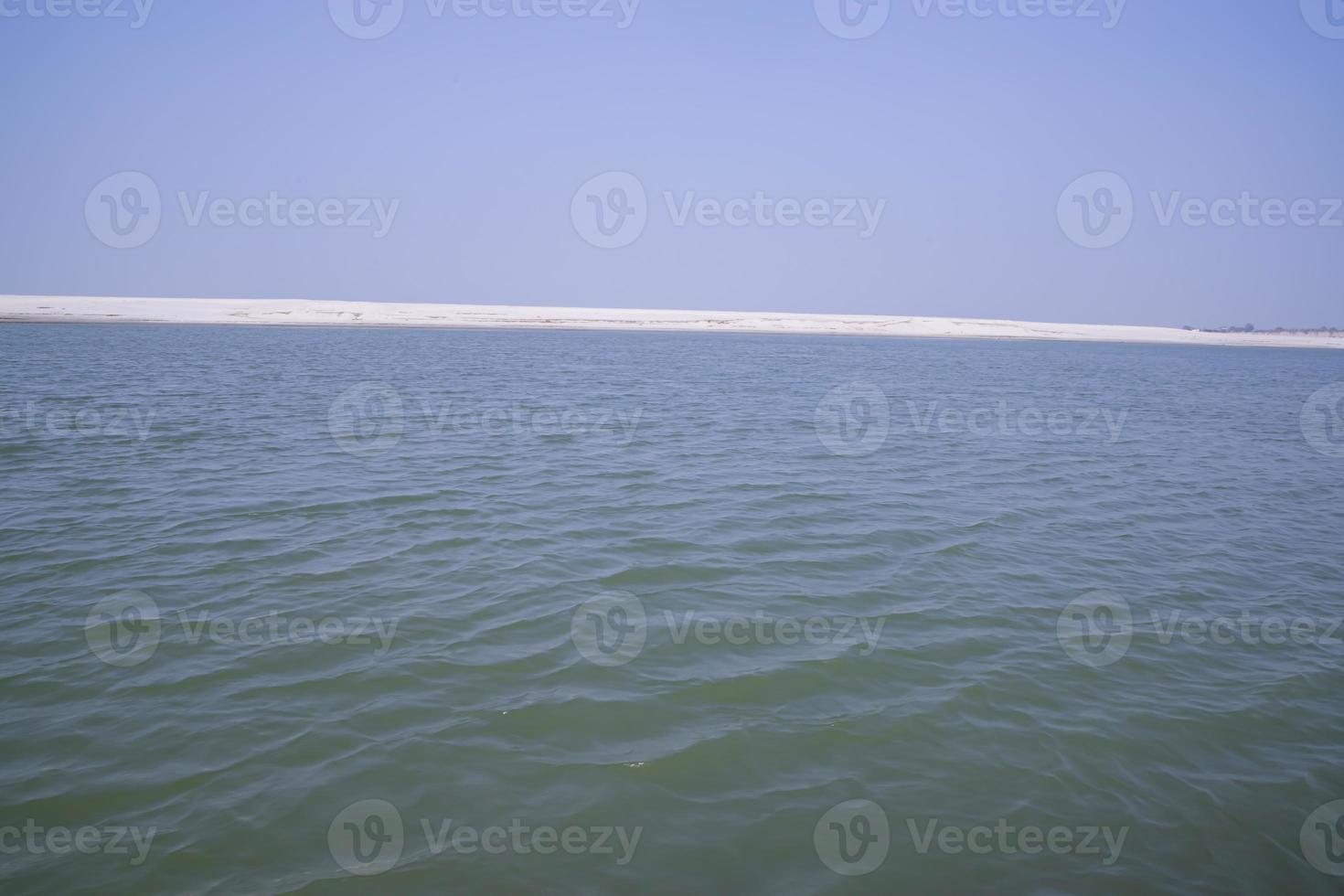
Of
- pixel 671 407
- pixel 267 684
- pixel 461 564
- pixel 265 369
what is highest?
pixel 265 369

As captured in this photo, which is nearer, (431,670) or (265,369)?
(431,670)

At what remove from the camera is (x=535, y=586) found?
775 centimetres

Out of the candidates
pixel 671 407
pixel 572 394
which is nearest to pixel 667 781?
pixel 671 407

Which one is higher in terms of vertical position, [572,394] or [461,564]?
[572,394]

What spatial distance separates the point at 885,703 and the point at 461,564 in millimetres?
5135

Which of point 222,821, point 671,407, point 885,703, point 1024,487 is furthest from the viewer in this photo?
point 671,407

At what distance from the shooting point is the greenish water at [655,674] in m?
4.20

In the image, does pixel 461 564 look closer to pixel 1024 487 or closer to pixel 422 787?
pixel 422 787

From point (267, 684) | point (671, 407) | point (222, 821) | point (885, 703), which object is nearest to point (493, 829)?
point (222, 821)

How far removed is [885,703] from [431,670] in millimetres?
3903

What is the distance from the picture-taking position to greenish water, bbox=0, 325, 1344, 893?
13.8ft

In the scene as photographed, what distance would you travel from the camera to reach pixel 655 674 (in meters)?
6.09

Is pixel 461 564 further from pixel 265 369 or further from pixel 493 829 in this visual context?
pixel 265 369

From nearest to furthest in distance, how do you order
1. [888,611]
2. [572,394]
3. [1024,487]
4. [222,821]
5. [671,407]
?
[222,821] < [888,611] < [1024,487] < [671,407] < [572,394]
